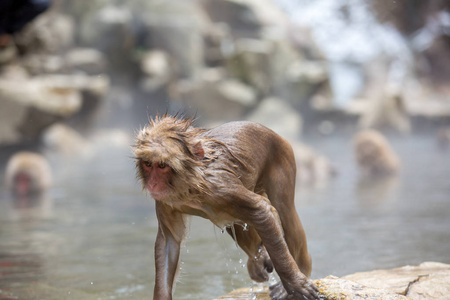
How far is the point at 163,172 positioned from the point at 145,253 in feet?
9.25

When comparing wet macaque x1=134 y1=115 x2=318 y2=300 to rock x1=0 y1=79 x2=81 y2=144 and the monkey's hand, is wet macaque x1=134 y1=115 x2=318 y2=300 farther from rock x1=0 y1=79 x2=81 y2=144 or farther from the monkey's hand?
rock x1=0 y1=79 x2=81 y2=144

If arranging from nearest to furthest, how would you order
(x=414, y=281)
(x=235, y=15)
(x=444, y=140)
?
(x=414, y=281), (x=444, y=140), (x=235, y=15)

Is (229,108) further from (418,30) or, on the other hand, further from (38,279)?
(38,279)

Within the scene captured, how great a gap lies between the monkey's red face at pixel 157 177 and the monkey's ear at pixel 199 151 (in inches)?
6.8

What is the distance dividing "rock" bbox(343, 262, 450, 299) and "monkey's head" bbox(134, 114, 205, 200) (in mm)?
1295

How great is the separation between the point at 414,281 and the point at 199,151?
147 centimetres

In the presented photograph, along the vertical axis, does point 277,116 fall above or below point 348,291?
above

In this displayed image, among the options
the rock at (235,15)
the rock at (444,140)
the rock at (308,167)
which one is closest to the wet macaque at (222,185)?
the rock at (308,167)

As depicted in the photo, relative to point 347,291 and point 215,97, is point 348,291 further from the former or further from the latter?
point 215,97

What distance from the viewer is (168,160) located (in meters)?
2.28

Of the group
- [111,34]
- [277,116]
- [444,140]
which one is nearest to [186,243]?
[444,140]

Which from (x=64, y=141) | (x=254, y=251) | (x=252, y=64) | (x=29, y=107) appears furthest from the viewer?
(x=252, y=64)

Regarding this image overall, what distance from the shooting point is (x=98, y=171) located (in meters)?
12.1

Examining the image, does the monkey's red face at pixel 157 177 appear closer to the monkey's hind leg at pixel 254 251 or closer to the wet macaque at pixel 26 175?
the monkey's hind leg at pixel 254 251
